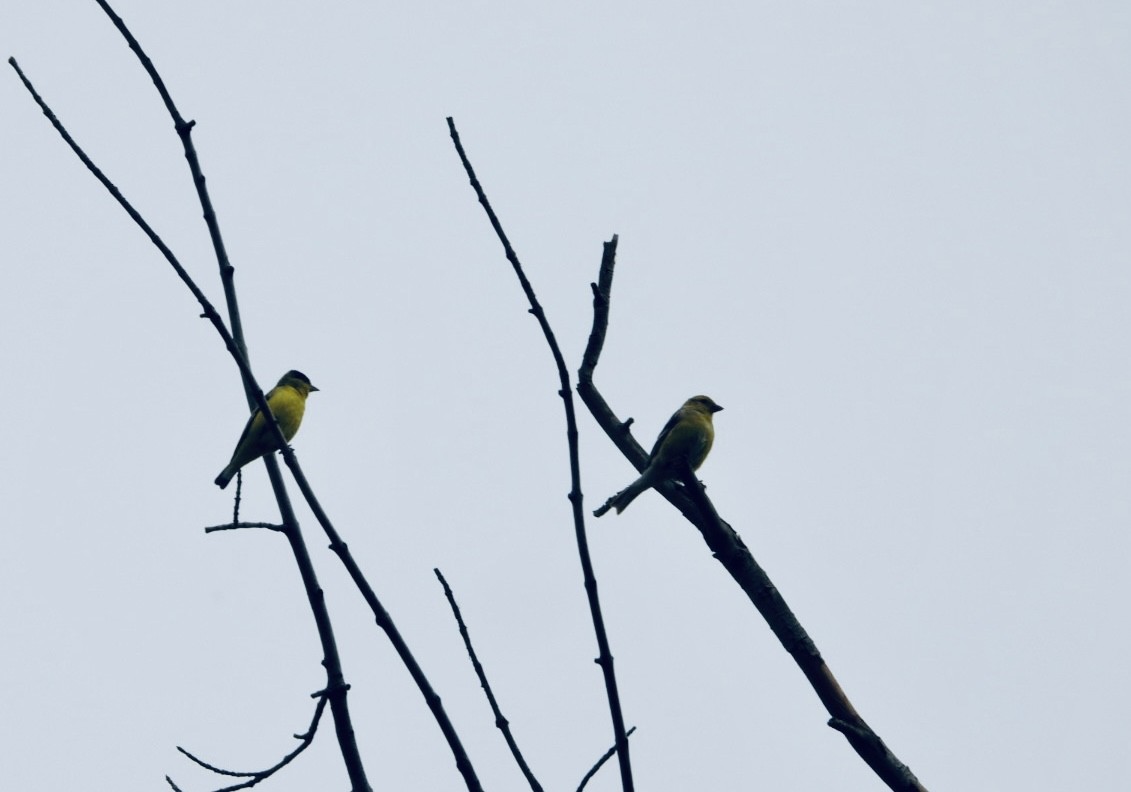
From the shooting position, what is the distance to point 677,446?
22.2 ft

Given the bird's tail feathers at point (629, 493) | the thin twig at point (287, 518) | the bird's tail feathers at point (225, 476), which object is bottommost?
the thin twig at point (287, 518)

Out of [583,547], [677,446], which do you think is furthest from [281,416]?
[583,547]

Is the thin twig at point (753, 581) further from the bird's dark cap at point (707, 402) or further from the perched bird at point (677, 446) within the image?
the bird's dark cap at point (707, 402)

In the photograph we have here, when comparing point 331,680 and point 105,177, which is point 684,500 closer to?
point 331,680

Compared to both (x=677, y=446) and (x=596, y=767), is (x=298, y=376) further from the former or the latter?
(x=596, y=767)

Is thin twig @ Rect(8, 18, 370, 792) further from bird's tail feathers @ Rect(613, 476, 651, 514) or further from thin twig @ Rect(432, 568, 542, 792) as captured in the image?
bird's tail feathers @ Rect(613, 476, 651, 514)

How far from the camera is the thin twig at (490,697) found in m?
3.15

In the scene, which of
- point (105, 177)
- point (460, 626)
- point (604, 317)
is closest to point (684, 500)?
point (604, 317)

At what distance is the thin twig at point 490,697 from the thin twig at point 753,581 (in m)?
1.41

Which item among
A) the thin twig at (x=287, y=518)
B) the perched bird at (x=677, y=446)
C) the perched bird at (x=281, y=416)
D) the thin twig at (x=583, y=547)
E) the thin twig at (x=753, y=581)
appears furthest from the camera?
the perched bird at (x=281, y=416)

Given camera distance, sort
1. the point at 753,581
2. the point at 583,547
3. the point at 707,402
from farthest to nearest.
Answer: the point at 707,402 → the point at 753,581 → the point at 583,547

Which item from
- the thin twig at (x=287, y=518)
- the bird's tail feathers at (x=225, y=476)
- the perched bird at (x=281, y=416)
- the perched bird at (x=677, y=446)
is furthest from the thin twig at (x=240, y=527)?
the bird's tail feathers at (x=225, y=476)

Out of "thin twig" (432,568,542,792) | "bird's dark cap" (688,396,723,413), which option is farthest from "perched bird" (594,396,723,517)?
"thin twig" (432,568,542,792)

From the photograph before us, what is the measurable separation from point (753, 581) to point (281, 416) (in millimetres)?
5599
